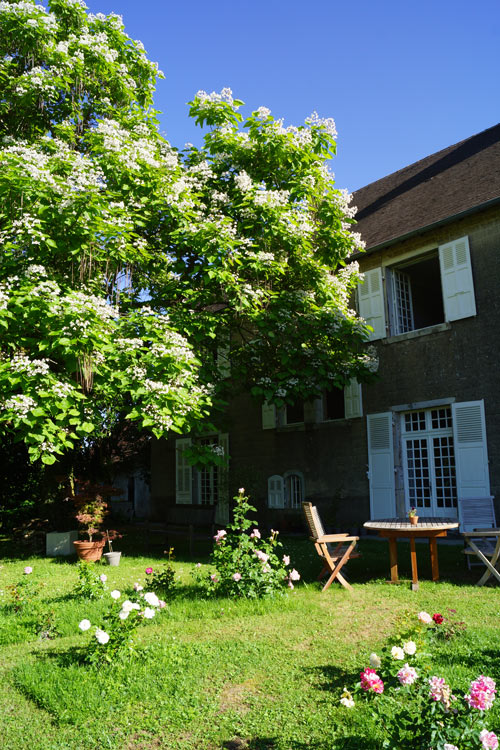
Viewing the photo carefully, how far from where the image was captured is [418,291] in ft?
43.2

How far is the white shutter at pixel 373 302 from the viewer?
38.8 feet

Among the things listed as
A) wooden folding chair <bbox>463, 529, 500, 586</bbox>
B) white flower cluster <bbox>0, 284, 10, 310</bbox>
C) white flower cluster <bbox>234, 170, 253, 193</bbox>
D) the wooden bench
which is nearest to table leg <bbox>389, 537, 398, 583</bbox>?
wooden folding chair <bbox>463, 529, 500, 586</bbox>

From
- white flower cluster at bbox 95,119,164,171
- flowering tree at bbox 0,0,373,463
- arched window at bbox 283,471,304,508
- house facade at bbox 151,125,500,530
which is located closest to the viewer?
flowering tree at bbox 0,0,373,463

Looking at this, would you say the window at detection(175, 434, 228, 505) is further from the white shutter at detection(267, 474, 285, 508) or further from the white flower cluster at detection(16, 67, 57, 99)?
the white flower cluster at detection(16, 67, 57, 99)

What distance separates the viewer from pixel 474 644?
4.19m

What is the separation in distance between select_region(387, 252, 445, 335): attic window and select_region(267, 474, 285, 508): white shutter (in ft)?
15.9

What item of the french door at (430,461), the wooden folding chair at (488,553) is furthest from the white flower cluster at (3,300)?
the french door at (430,461)

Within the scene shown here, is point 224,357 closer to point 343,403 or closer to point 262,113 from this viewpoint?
point 343,403

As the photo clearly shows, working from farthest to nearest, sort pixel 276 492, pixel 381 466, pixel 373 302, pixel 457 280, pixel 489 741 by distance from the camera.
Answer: pixel 276 492, pixel 373 302, pixel 381 466, pixel 457 280, pixel 489 741

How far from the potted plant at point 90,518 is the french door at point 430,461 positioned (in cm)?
614

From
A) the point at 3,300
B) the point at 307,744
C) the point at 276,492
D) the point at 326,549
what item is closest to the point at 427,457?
the point at 276,492

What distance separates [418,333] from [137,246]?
236 inches

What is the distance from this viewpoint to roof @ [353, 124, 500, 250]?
35.4 ft

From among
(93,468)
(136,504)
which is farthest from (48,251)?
(136,504)
